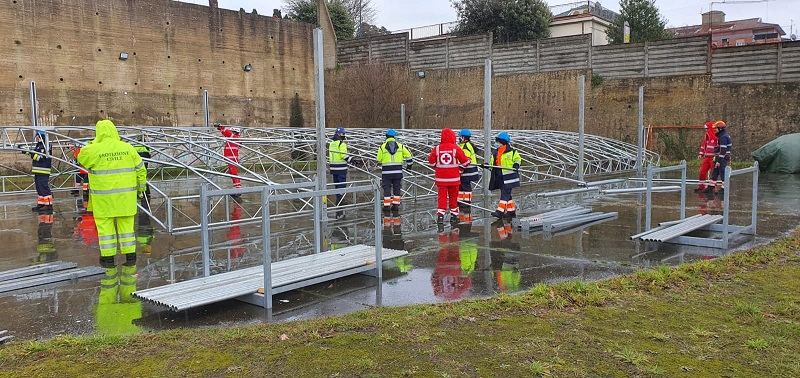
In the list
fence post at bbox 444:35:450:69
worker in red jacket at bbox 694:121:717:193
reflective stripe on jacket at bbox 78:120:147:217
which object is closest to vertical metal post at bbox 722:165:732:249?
worker in red jacket at bbox 694:121:717:193

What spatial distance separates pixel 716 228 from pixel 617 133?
18.1 m

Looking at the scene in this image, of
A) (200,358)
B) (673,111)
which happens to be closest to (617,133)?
(673,111)

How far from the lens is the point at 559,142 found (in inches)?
800

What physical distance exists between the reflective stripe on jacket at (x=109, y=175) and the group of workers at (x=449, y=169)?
11.2 ft

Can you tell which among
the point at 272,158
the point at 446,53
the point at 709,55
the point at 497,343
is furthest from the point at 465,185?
the point at 446,53

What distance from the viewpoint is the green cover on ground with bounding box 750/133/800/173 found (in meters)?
19.7

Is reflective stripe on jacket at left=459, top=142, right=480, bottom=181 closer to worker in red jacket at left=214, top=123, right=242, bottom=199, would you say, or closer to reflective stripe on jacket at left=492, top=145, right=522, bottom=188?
reflective stripe on jacket at left=492, top=145, right=522, bottom=188

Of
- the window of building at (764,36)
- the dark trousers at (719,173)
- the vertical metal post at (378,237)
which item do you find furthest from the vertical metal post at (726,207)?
the window of building at (764,36)

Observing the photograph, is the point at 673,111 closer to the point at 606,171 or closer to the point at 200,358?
the point at 606,171

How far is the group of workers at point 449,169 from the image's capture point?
10.3 meters

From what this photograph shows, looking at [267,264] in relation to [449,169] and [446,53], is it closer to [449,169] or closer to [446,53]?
[449,169]

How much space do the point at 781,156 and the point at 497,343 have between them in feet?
64.0

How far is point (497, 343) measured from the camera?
14.7ft

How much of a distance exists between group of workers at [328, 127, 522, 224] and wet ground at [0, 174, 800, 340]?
16.1 inches
